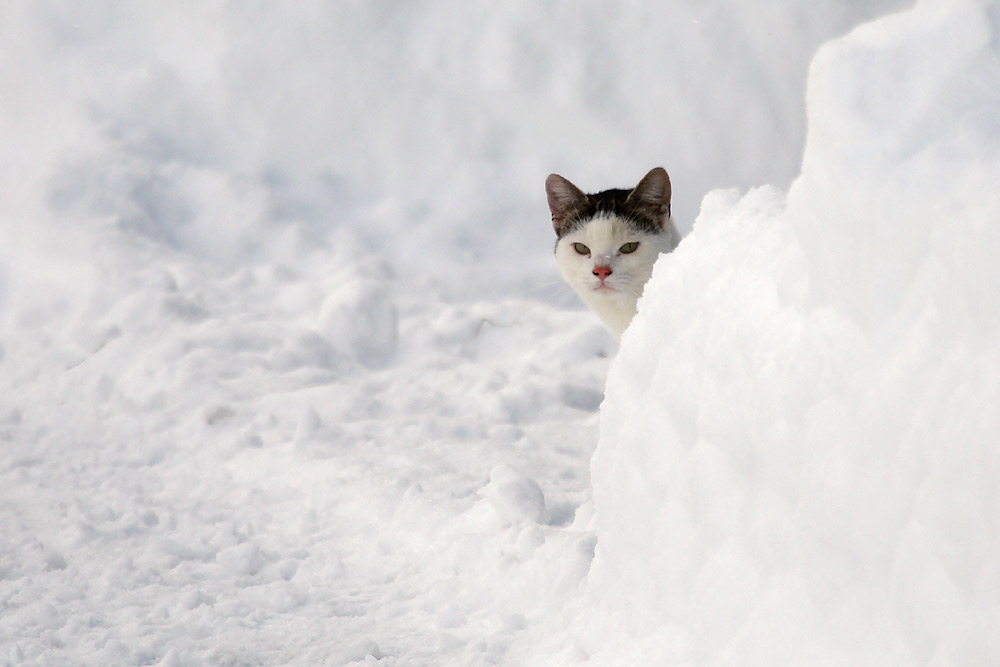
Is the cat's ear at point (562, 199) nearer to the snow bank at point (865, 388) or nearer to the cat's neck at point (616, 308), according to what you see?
the cat's neck at point (616, 308)

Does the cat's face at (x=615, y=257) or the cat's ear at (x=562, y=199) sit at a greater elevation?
the cat's ear at (x=562, y=199)

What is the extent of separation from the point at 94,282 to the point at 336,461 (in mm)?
2497

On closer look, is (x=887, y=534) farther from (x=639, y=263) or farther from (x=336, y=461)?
(x=336, y=461)

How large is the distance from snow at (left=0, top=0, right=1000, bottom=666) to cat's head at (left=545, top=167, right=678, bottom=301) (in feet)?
2.66

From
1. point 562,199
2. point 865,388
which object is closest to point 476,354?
point 562,199

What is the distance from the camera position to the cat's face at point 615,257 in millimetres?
3389

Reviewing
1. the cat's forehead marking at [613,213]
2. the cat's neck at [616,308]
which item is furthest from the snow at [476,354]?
the cat's forehead marking at [613,213]

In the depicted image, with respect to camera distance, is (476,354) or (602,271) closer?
(602,271)

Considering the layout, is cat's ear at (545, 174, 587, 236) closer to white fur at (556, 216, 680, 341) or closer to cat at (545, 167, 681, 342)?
cat at (545, 167, 681, 342)

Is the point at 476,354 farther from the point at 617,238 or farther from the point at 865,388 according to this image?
the point at 865,388

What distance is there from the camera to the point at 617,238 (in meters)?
3.44

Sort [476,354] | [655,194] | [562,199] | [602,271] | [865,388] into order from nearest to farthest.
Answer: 1. [865,388]
2. [602,271]
3. [655,194]
4. [562,199]
5. [476,354]

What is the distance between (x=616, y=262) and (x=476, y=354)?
67.0 inches

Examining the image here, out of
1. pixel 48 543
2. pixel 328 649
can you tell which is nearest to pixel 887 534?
pixel 328 649
